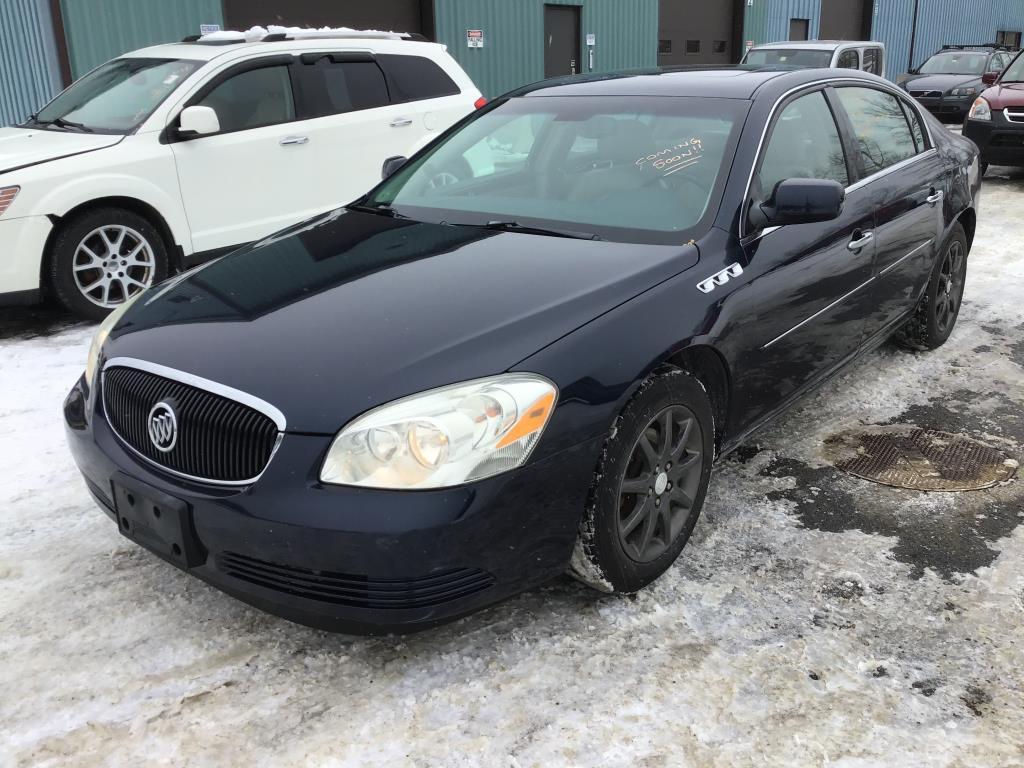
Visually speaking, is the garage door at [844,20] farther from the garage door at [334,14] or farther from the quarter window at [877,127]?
the quarter window at [877,127]

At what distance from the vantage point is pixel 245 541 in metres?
2.23

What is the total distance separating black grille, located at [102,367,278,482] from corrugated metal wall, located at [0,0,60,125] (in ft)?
30.6

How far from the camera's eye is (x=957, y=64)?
1808cm

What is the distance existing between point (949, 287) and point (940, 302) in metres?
0.16

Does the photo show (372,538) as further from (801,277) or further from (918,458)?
(918,458)

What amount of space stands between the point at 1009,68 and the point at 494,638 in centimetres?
1165

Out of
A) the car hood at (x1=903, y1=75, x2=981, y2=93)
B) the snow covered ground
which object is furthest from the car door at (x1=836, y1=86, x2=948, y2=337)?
the car hood at (x1=903, y1=75, x2=981, y2=93)

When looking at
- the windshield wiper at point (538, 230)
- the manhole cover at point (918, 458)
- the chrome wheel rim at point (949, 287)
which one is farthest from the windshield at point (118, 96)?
the chrome wheel rim at point (949, 287)

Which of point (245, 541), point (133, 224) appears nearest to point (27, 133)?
point (133, 224)

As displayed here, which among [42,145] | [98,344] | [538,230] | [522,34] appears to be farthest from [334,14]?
[98,344]

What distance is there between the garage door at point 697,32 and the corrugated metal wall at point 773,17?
0.37 m

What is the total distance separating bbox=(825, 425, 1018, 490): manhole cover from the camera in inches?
143

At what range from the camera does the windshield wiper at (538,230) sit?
3033 millimetres

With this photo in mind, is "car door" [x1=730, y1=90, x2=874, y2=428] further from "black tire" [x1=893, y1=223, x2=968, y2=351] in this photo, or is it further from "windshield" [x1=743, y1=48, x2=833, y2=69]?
"windshield" [x1=743, y1=48, x2=833, y2=69]
